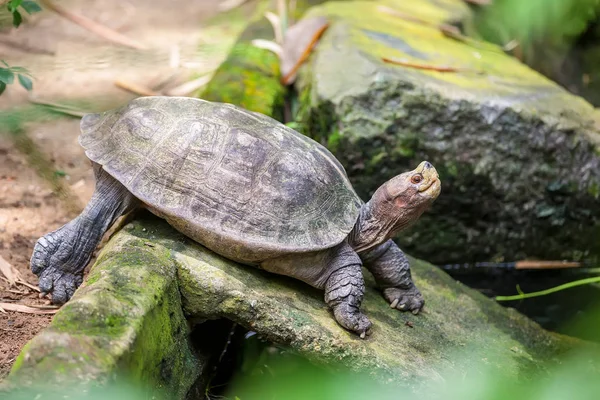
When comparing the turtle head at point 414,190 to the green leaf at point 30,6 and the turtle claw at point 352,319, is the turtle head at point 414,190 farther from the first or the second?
the green leaf at point 30,6

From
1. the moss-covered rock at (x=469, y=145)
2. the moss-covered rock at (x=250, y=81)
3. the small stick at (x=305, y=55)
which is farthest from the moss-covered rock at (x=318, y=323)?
the small stick at (x=305, y=55)

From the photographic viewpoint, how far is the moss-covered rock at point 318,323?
280 centimetres

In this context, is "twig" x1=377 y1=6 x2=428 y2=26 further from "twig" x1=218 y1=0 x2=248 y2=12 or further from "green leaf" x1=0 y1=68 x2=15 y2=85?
"green leaf" x1=0 y1=68 x2=15 y2=85

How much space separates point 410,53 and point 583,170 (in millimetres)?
1866

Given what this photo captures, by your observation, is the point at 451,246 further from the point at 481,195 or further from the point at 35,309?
the point at 35,309

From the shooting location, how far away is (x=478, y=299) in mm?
4059

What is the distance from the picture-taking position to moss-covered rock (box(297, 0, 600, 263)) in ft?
→ 15.3

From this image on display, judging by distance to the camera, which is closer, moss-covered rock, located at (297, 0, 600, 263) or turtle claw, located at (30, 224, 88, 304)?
turtle claw, located at (30, 224, 88, 304)

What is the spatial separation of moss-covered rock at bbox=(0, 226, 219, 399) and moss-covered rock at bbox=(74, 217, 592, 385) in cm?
10

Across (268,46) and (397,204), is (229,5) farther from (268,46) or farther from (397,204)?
(397,204)

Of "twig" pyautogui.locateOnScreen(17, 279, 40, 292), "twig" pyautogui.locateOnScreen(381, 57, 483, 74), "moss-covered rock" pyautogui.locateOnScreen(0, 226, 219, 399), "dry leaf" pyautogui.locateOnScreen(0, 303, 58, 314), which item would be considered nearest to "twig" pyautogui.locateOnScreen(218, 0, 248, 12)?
"twig" pyautogui.locateOnScreen(381, 57, 483, 74)

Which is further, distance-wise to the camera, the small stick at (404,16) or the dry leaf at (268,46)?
the small stick at (404,16)

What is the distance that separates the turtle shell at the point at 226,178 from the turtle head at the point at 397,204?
0.50 ft

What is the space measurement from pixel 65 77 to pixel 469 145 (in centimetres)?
374
